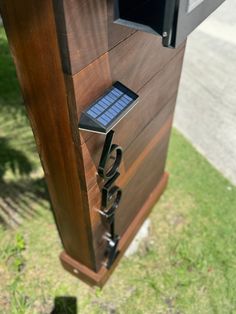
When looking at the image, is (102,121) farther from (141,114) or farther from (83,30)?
(141,114)

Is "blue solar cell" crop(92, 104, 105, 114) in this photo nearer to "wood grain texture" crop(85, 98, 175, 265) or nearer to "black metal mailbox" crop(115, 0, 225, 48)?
"black metal mailbox" crop(115, 0, 225, 48)

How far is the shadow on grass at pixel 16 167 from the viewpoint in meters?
3.97

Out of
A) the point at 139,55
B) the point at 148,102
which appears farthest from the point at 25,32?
the point at 148,102

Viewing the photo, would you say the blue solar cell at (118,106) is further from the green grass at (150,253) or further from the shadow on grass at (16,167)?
the shadow on grass at (16,167)

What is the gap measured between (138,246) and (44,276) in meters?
1.08

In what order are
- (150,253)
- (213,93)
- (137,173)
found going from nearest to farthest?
(137,173) < (150,253) < (213,93)

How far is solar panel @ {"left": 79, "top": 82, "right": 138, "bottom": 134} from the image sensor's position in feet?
5.65

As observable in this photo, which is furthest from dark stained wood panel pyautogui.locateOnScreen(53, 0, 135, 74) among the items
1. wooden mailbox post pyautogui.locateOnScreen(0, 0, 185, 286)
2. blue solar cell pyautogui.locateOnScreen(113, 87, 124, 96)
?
blue solar cell pyautogui.locateOnScreen(113, 87, 124, 96)

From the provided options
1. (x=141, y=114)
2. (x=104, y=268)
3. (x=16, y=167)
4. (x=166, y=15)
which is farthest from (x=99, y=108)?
(x=16, y=167)

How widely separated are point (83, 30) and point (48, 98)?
455 millimetres

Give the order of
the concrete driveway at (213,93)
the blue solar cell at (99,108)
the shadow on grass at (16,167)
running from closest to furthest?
the blue solar cell at (99,108) < the shadow on grass at (16,167) < the concrete driveway at (213,93)

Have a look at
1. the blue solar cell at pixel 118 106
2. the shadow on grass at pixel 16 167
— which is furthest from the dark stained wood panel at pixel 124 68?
the shadow on grass at pixel 16 167

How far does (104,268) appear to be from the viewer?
10.6 ft

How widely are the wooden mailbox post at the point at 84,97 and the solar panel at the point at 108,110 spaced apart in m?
0.04
